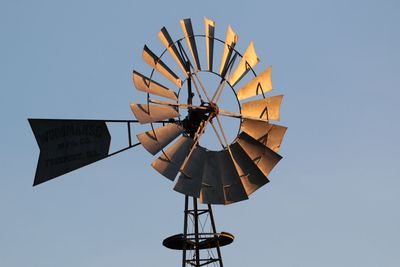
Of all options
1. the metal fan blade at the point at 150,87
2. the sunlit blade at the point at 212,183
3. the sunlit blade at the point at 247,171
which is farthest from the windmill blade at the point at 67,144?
the sunlit blade at the point at 247,171

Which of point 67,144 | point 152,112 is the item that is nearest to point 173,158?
point 152,112

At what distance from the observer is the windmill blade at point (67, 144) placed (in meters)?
22.2

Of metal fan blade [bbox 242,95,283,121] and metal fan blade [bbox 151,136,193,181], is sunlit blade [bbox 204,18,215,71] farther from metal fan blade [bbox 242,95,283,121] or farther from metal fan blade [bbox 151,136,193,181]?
metal fan blade [bbox 151,136,193,181]

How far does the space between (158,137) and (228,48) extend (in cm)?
385

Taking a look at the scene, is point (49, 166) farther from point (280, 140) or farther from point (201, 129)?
point (280, 140)

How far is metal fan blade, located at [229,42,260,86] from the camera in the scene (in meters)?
24.8

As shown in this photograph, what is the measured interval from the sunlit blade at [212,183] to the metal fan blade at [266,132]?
1.39m

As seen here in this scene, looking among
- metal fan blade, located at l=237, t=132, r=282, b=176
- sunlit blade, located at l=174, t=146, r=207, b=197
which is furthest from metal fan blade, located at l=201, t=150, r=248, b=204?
metal fan blade, located at l=237, t=132, r=282, b=176

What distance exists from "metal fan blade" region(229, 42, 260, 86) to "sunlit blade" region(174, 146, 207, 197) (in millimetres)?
2398

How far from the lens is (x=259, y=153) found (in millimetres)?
24375

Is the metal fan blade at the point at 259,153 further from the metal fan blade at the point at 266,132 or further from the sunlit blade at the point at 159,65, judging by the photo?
the sunlit blade at the point at 159,65

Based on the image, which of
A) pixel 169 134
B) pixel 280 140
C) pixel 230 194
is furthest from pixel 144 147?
pixel 280 140

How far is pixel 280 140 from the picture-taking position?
24.8 metres

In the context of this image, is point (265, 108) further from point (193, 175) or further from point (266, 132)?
point (193, 175)
